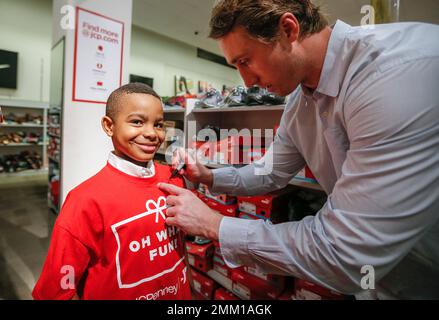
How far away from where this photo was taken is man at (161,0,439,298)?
1.94ft

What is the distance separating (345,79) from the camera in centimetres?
76

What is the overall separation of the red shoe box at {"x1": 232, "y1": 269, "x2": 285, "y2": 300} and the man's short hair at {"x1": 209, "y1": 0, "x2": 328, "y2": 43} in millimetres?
1431

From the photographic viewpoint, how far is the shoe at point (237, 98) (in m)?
1.63

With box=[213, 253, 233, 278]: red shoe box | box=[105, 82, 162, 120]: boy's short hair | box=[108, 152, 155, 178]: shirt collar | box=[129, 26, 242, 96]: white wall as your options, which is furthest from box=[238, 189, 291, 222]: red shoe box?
box=[129, 26, 242, 96]: white wall

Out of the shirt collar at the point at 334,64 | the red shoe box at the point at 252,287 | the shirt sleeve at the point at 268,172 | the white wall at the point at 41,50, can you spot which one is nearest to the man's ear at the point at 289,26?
the shirt collar at the point at 334,64

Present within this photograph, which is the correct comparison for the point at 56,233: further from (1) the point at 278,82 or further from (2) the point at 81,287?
(1) the point at 278,82

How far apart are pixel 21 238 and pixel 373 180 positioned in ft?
10.2

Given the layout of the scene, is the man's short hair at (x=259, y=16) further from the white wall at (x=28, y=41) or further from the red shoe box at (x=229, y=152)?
the white wall at (x=28, y=41)

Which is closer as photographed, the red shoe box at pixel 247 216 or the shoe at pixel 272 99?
the shoe at pixel 272 99

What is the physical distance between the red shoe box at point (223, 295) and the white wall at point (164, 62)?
5.17m

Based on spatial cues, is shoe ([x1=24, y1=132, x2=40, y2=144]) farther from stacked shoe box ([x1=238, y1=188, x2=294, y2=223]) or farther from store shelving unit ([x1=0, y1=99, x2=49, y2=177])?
stacked shoe box ([x1=238, y1=188, x2=294, y2=223])
